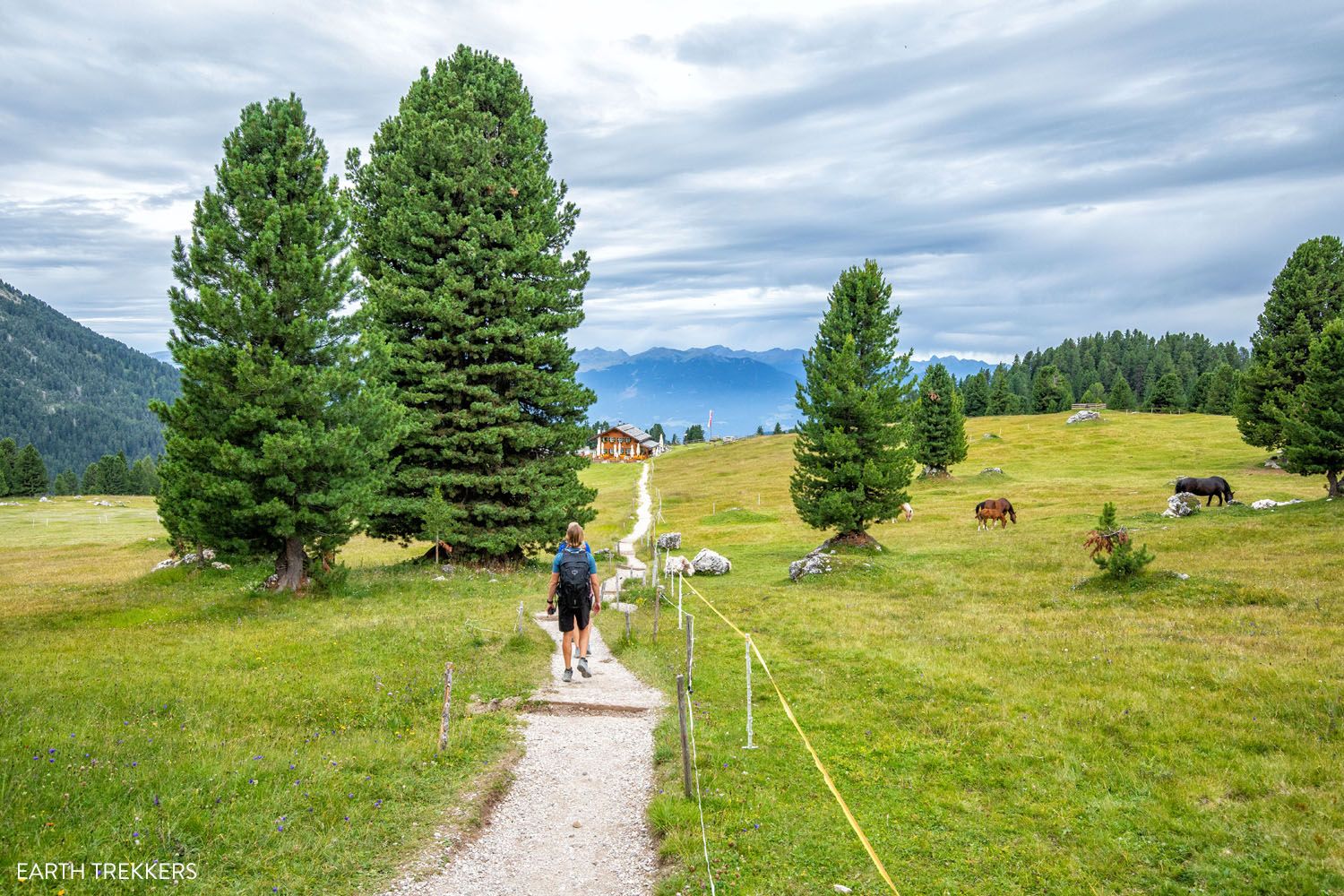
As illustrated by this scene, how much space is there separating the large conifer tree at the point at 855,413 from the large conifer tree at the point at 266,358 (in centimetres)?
1962

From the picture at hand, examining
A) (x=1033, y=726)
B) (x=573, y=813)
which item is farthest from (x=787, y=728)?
(x=573, y=813)

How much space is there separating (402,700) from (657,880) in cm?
722

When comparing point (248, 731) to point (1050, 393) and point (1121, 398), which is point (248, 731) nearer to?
point (1121, 398)

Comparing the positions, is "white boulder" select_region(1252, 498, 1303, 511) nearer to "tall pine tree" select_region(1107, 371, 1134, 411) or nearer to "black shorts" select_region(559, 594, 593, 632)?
"black shorts" select_region(559, 594, 593, 632)

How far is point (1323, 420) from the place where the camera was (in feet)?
113

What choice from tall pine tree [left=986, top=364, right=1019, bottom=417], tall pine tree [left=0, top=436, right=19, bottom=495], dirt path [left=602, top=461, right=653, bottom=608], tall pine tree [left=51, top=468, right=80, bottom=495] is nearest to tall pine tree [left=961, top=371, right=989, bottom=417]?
tall pine tree [left=986, top=364, right=1019, bottom=417]

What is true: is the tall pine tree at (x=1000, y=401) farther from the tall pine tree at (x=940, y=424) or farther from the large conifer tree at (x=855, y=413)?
the large conifer tree at (x=855, y=413)

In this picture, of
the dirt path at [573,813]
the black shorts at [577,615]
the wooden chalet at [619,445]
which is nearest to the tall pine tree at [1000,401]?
the wooden chalet at [619,445]

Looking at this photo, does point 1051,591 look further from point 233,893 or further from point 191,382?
point 191,382

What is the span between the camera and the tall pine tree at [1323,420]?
111ft

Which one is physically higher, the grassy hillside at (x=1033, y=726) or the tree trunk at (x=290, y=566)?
the tree trunk at (x=290, y=566)

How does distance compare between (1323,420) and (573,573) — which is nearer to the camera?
(573,573)

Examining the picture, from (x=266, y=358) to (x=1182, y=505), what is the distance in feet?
141

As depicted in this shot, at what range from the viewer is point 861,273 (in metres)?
33.8
